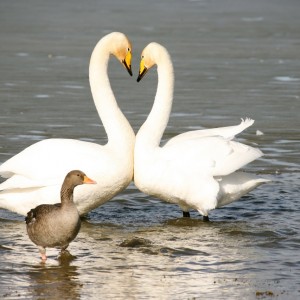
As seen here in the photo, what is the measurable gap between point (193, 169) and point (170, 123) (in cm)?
449

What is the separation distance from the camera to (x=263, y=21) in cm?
2562

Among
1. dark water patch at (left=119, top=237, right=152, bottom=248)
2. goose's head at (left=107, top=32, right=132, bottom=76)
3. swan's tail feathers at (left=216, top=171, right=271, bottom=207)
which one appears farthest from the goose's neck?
goose's head at (left=107, top=32, right=132, bottom=76)

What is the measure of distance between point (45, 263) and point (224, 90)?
9039 millimetres

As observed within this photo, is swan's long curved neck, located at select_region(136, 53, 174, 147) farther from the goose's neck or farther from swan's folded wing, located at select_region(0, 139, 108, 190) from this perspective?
the goose's neck

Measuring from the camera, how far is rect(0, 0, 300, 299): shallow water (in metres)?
7.24

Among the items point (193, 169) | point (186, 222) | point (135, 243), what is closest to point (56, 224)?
point (135, 243)

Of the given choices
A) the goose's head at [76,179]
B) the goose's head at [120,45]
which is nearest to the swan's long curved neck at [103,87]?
the goose's head at [120,45]

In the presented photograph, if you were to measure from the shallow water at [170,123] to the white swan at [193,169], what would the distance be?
0.27m

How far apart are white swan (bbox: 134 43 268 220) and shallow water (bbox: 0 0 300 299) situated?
269mm

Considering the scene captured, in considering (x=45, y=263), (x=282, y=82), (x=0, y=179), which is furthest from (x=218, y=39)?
(x=45, y=263)

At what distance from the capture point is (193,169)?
30.5ft

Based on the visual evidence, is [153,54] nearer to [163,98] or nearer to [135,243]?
[163,98]

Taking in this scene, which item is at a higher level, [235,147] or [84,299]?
[235,147]

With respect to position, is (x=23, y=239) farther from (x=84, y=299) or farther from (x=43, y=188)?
(x=84, y=299)
